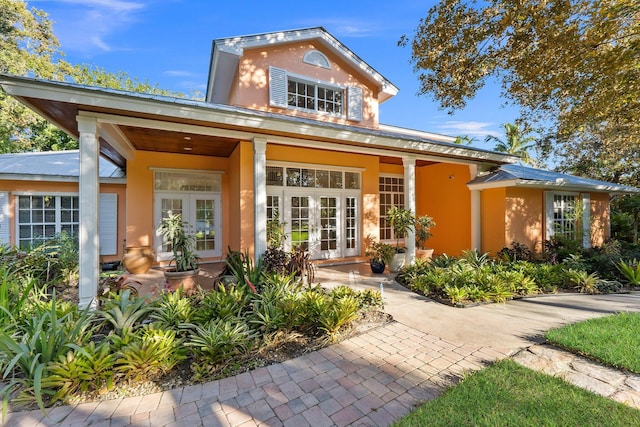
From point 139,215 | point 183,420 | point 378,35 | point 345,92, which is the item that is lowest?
point 183,420

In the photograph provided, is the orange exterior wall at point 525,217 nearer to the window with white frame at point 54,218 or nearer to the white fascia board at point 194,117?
the white fascia board at point 194,117

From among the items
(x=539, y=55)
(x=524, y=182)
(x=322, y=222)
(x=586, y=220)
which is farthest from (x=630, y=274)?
(x=322, y=222)

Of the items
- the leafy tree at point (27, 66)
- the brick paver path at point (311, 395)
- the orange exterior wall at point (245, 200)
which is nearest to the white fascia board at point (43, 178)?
the orange exterior wall at point (245, 200)

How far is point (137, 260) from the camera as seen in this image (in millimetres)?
6965

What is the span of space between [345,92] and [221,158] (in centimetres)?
464

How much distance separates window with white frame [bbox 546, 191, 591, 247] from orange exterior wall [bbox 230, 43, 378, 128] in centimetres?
647

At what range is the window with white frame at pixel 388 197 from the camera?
390 inches

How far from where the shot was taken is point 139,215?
7.70 metres

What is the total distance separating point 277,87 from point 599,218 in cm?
1271

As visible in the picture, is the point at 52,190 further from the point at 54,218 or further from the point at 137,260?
the point at 137,260

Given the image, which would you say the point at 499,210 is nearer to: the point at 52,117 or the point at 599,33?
the point at 599,33

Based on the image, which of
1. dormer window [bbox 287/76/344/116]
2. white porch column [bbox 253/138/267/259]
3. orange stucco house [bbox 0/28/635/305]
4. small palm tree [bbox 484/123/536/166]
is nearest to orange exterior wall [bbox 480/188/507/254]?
orange stucco house [bbox 0/28/635/305]

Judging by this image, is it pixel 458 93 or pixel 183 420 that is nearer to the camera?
pixel 183 420

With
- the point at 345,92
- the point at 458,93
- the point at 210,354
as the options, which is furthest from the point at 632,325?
the point at 345,92
